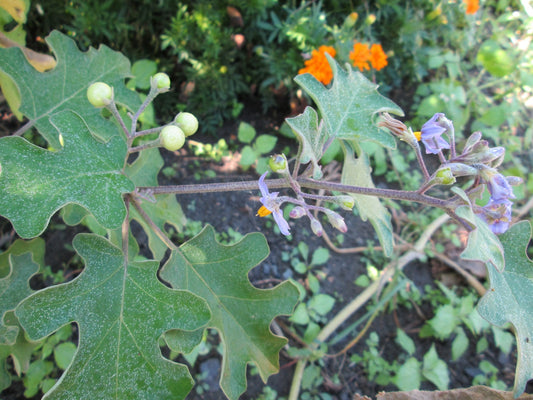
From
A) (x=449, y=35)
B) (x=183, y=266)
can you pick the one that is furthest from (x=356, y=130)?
(x=449, y=35)

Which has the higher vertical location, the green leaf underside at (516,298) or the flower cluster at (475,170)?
the flower cluster at (475,170)

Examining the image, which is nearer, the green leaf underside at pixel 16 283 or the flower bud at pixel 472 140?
the flower bud at pixel 472 140

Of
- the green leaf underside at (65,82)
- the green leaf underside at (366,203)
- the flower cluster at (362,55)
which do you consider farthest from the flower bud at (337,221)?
the flower cluster at (362,55)

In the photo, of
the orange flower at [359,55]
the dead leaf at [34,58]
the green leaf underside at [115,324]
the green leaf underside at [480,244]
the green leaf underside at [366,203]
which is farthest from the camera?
the orange flower at [359,55]

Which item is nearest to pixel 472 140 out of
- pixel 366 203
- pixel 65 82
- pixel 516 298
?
pixel 366 203

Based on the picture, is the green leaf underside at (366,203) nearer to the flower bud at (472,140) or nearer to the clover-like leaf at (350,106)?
the clover-like leaf at (350,106)

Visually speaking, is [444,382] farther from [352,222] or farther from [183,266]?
[183,266]

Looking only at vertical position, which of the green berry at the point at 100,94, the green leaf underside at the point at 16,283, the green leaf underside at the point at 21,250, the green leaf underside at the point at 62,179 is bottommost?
the green leaf underside at the point at 21,250

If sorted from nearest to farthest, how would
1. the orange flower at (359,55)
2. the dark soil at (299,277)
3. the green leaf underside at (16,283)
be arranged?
the green leaf underside at (16,283) < the dark soil at (299,277) < the orange flower at (359,55)
